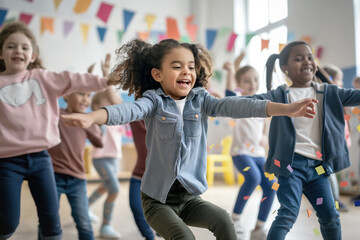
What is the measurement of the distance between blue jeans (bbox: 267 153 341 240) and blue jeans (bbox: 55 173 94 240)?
40.8 inches

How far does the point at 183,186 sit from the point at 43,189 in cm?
77

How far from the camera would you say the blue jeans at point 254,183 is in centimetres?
250

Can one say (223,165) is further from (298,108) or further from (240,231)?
(298,108)

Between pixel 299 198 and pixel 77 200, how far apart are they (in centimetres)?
125

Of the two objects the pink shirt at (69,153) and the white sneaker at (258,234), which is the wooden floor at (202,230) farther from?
the pink shirt at (69,153)

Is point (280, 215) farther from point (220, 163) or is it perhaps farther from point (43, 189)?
point (220, 163)

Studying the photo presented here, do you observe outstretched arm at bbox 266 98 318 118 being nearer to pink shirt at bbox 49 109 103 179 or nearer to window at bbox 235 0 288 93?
pink shirt at bbox 49 109 103 179

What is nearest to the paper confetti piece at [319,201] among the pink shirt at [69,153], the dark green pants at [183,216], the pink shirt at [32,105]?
the dark green pants at [183,216]

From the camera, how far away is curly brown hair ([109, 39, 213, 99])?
159cm

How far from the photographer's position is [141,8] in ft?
23.1

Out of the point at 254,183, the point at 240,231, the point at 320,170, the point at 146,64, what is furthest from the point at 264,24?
the point at 146,64

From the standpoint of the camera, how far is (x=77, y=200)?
221 centimetres

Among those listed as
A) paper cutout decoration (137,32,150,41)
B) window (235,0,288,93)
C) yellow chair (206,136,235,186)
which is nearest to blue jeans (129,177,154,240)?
window (235,0,288,93)

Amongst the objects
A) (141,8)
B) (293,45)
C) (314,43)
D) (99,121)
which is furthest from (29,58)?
(141,8)
